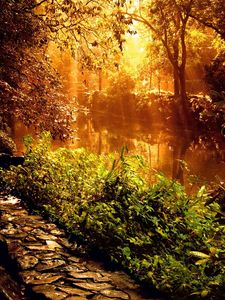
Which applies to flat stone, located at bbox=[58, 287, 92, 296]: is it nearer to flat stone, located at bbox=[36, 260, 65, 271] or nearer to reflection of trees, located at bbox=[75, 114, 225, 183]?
flat stone, located at bbox=[36, 260, 65, 271]

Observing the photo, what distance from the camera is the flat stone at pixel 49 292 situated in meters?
4.54

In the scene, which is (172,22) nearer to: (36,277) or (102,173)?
(102,173)

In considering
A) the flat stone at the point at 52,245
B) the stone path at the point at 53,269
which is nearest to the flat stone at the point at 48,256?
the stone path at the point at 53,269

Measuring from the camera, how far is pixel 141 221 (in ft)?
19.4

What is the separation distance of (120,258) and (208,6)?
22.5 meters

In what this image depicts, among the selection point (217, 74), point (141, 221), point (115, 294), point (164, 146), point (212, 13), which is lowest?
point (115, 294)

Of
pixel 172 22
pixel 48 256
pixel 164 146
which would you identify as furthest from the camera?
pixel 172 22

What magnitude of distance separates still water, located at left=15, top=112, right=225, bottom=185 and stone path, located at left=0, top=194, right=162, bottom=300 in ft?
24.1

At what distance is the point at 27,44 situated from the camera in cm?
1000

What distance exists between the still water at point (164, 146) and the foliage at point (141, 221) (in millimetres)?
6195

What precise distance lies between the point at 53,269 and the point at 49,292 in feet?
2.40

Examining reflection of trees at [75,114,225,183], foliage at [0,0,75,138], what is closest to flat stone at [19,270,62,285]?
foliage at [0,0,75,138]

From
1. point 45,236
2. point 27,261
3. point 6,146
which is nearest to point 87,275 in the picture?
point 27,261

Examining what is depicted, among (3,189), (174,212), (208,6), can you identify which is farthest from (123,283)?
(208,6)
